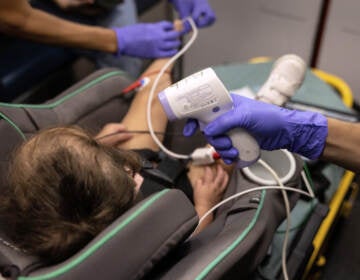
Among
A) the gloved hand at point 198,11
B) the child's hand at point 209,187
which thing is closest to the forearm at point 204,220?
the child's hand at point 209,187

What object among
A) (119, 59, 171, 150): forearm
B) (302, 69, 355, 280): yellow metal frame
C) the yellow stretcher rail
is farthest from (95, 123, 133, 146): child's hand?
the yellow stretcher rail

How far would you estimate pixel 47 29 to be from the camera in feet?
4.54

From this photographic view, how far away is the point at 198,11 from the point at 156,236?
3.48 ft

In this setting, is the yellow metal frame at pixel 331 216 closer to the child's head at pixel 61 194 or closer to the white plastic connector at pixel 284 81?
the white plastic connector at pixel 284 81

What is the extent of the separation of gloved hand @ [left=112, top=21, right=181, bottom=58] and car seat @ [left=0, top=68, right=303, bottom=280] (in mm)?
356

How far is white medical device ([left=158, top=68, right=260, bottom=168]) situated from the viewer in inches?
32.6

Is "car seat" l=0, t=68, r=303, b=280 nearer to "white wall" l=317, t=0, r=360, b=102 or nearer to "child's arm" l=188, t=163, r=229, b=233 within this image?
"child's arm" l=188, t=163, r=229, b=233

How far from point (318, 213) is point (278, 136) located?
29cm

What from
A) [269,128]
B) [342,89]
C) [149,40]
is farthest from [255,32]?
[269,128]

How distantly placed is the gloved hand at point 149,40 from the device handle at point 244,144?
641mm

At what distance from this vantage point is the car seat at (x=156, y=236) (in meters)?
0.64

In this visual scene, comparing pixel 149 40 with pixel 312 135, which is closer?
pixel 312 135

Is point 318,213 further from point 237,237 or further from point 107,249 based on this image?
point 107,249

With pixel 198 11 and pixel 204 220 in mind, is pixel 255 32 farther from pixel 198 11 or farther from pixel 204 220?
pixel 204 220
